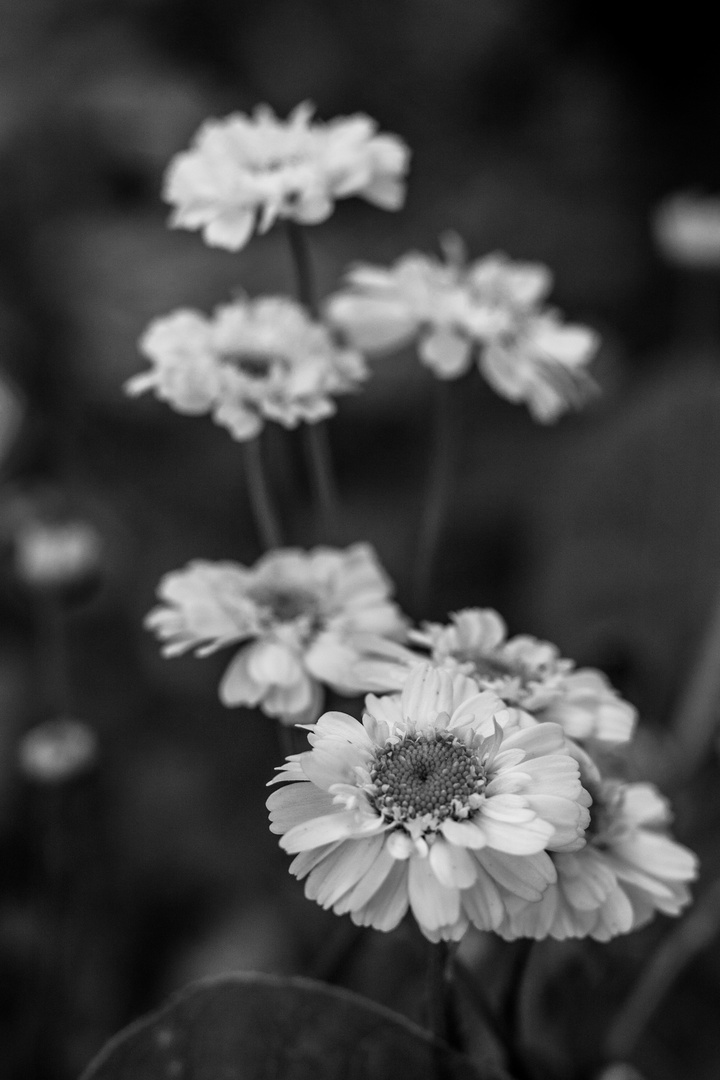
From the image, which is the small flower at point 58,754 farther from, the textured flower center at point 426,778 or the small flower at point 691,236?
the small flower at point 691,236

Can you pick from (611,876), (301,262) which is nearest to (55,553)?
(301,262)

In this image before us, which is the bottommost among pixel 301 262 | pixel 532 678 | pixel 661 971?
pixel 661 971

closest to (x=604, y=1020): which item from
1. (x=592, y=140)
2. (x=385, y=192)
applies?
(x=385, y=192)

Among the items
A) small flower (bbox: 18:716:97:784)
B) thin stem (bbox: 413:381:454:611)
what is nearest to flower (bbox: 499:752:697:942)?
thin stem (bbox: 413:381:454:611)

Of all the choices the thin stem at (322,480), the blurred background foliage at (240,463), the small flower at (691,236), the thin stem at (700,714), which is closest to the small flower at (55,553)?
the blurred background foliage at (240,463)

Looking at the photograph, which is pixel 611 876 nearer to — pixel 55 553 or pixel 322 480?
pixel 322 480

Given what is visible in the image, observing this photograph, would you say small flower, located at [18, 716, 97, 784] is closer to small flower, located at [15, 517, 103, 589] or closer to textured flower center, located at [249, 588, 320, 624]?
small flower, located at [15, 517, 103, 589]
